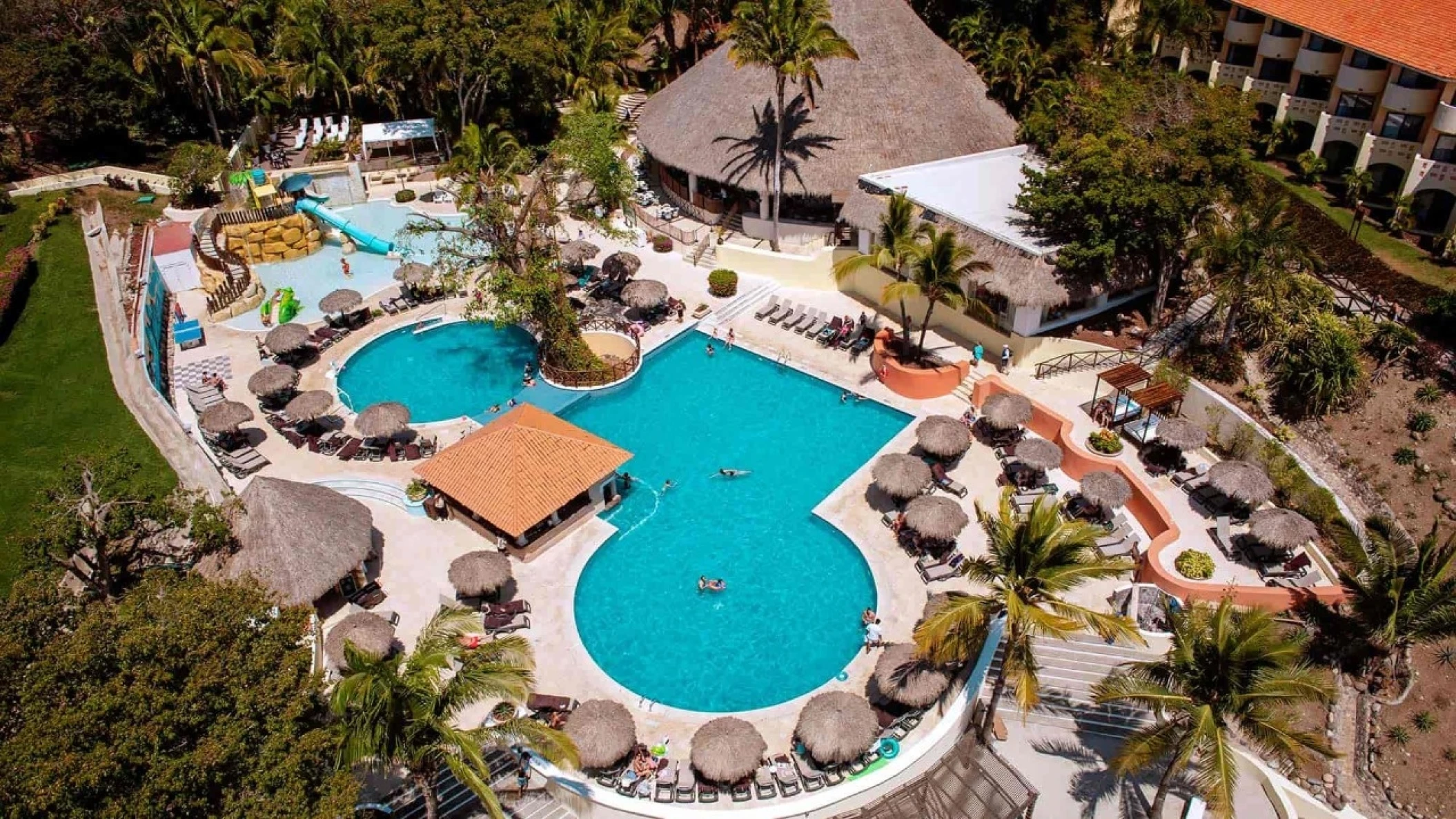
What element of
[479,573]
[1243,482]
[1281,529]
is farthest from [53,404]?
[1281,529]

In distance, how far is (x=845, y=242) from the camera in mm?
41375

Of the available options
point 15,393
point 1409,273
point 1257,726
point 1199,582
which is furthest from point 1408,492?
point 15,393

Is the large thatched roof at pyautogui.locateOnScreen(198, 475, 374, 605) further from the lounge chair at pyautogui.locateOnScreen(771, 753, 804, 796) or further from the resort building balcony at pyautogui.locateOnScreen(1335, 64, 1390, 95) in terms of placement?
the resort building balcony at pyautogui.locateOnScreen(1335, 64, 1390, 95)

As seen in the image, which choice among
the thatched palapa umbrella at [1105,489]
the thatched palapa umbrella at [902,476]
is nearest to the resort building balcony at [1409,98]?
the thatched palapa umbrella at [1105,489]

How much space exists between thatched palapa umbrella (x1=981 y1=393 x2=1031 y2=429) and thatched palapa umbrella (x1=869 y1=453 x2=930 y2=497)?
366 centimetres

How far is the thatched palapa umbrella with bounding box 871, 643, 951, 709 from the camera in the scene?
69.9ft

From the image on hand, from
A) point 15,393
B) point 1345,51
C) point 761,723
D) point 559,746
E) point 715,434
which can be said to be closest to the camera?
point 559,746

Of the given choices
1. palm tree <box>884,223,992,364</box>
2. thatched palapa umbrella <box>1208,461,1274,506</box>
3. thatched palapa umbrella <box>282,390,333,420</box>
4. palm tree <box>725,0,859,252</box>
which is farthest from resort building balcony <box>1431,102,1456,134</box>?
thatched palapa umbrella <box>282,390,333,420</box>

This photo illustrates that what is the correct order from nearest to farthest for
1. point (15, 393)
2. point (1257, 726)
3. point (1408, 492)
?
point (1257, 726) → point (1408, 492) → point (15, 393)

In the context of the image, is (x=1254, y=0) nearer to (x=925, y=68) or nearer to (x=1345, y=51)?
(x=1345, y=51)

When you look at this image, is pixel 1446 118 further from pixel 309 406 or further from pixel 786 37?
pixel 309 406

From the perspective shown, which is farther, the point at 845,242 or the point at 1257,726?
the point at 845,242

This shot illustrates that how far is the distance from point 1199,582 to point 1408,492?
A: 8.34m

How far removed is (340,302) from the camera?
38.2m
